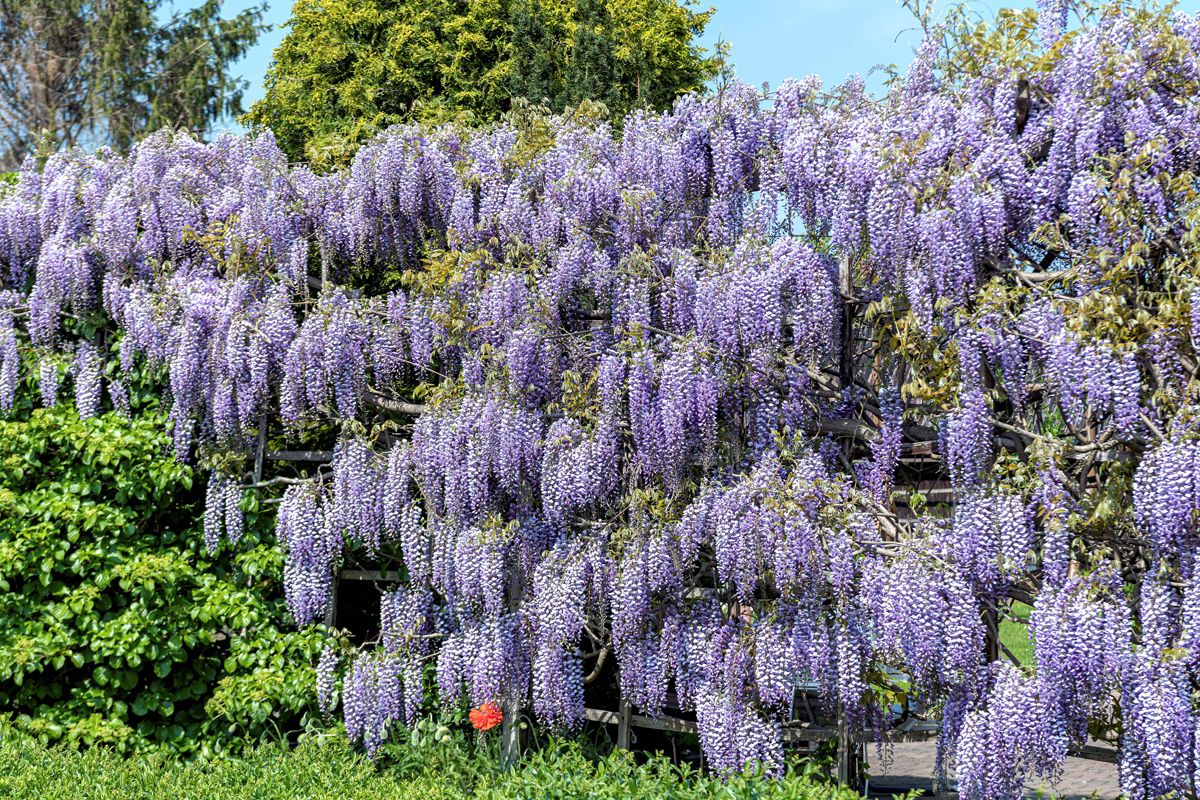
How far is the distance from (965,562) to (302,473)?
357 cm

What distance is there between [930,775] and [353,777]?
4.11m

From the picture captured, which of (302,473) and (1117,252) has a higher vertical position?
(1117,252)

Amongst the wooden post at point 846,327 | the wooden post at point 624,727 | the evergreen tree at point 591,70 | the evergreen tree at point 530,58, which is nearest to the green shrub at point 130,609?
the wooden post at point 624,727

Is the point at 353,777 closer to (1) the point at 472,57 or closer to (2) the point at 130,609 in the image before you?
(2) the point at 130,609

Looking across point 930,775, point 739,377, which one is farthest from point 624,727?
point 930,775

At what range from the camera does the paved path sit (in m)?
7.12

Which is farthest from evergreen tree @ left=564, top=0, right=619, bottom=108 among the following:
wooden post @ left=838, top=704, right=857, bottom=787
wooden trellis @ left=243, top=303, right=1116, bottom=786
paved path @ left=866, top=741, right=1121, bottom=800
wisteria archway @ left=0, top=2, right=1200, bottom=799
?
wooden post @ left=838, top=704, right=857, bottom=787

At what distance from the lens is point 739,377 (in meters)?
5.14

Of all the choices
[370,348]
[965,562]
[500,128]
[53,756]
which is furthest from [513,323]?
[53,756]

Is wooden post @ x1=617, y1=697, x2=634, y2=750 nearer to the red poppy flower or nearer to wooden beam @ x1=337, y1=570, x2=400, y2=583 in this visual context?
the red poppy flower

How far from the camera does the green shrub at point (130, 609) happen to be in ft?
19.9

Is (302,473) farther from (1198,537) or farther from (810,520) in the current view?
(1198,537)

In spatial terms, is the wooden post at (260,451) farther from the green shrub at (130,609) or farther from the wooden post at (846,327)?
the wooden post at (846,327)

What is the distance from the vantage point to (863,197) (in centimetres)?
502
